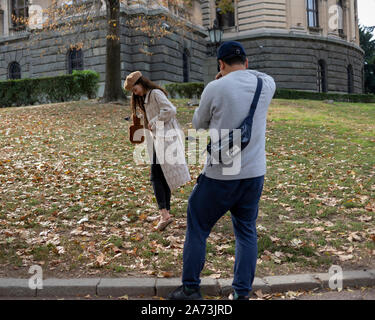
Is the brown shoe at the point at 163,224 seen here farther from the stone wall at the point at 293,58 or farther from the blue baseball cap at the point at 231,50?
the stone wall at the point at 293,58

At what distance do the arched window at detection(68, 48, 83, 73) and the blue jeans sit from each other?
2338 centimetres

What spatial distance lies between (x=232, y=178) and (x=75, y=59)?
78.9 feet

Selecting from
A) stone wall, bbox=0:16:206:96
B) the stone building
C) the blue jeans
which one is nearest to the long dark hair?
the blue jeans

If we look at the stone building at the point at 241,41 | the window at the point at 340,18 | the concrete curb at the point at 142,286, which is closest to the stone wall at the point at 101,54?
the stone building at the point at 241,41

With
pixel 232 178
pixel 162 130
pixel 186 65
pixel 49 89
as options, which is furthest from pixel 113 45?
pixel 232 178

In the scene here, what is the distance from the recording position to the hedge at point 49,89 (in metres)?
18.8

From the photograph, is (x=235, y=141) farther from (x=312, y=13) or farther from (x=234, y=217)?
(x=312, y=13)

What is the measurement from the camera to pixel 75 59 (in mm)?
25281

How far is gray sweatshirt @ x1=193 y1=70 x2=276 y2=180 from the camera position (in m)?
3.11

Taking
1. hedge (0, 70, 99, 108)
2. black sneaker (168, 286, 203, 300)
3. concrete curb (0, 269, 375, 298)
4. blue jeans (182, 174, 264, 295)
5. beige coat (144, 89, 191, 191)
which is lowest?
concrete curb (0, 269, 375, 298)

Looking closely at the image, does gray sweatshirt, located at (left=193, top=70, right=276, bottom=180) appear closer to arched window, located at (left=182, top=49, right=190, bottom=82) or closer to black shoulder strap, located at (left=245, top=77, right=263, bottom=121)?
black shoulder strap, located at (left=245, top=77, right=263, bottom=121)
